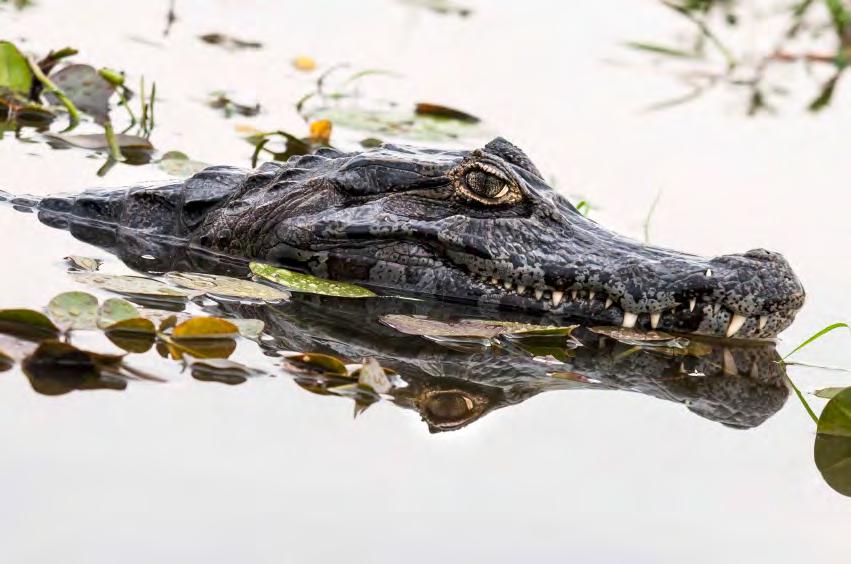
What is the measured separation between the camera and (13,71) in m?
7.74

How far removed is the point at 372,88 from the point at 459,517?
21.7 feet

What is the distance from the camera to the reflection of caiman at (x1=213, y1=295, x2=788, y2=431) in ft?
14.7

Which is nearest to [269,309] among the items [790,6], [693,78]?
[693,78]

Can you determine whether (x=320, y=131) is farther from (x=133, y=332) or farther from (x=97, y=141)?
(x=133, y=332)

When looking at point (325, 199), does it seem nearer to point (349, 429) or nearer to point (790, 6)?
point (349, 429)

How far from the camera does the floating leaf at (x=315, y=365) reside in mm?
4355

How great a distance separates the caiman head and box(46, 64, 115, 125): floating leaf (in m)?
2.29

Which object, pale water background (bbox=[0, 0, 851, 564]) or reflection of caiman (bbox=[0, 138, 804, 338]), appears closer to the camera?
pale water background (bbox=[0, 0, 851, 564])

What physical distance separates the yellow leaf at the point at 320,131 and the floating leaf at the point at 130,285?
2857 mm

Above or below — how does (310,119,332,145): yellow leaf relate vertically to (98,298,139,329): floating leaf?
below

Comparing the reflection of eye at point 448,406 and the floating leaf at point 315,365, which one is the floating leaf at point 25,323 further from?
the reflection of eye at point 448,406

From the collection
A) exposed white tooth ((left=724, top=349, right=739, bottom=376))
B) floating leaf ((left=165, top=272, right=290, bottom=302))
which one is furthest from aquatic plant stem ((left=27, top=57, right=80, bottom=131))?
exposed white tooth ((left=724, top=349, right=739, bottom=376))

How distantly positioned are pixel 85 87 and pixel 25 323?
13.5ft

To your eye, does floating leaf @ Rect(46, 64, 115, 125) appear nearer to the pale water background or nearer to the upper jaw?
the pale water background
